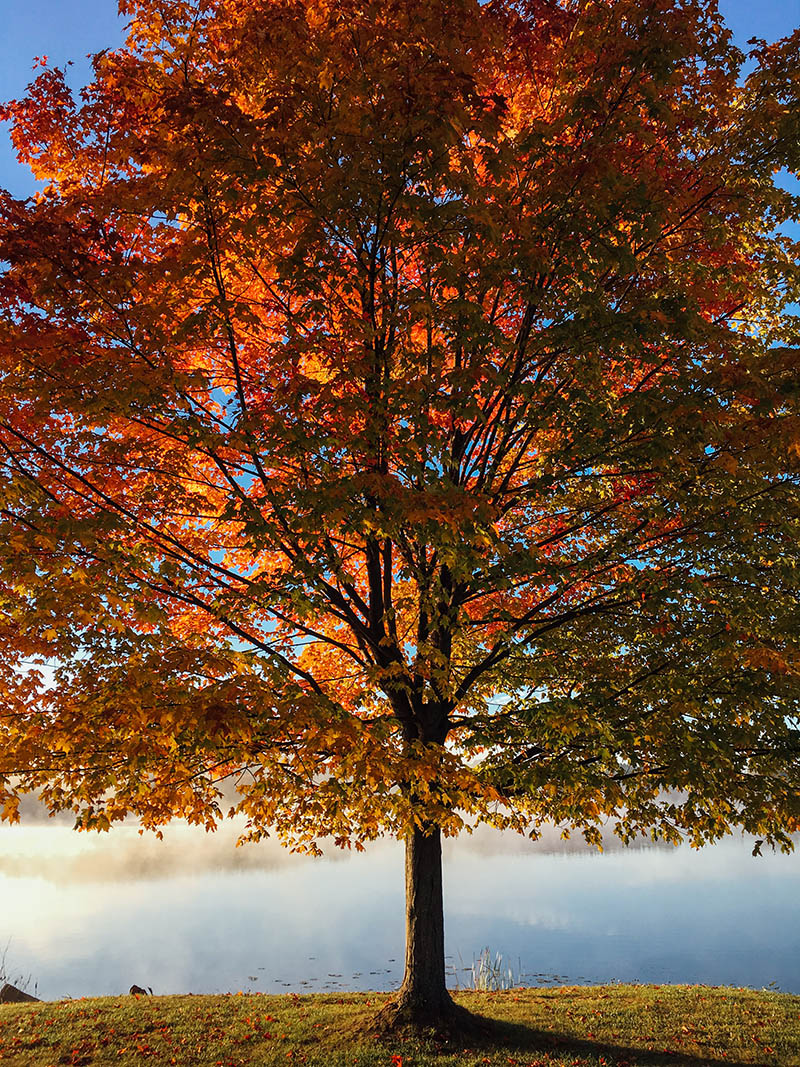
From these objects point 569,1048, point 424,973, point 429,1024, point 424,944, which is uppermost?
point 424,944

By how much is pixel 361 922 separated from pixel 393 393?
33638 mm

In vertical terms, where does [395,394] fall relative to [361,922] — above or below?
above

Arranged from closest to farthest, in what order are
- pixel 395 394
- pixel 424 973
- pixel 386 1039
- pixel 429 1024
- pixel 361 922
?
pixel 395 394 < pixel 386 1039 < pixel 429 1024 < pixel 424 973 < pixel 361 922

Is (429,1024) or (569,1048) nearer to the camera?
(569,1048)

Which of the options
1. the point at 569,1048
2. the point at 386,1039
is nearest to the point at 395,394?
the point at 386,1039

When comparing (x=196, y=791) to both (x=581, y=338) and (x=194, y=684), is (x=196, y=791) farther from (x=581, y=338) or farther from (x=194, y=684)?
(x=581, y=338)

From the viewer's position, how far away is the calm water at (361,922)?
23109mm

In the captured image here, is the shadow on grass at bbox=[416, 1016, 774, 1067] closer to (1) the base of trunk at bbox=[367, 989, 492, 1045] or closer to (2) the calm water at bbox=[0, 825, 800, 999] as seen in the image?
(1) the base of trunk at bbox=[367, 989, 492, 1045]

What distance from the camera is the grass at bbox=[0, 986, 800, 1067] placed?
343 inches

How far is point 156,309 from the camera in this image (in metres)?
6.91

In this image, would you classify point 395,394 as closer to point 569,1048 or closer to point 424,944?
point 424,944

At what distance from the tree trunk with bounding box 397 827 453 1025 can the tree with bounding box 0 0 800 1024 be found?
0.18 m

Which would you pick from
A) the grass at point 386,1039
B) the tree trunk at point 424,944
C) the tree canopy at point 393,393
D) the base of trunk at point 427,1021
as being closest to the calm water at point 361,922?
the grass at point 386,1039

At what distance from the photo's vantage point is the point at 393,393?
7.00 m
